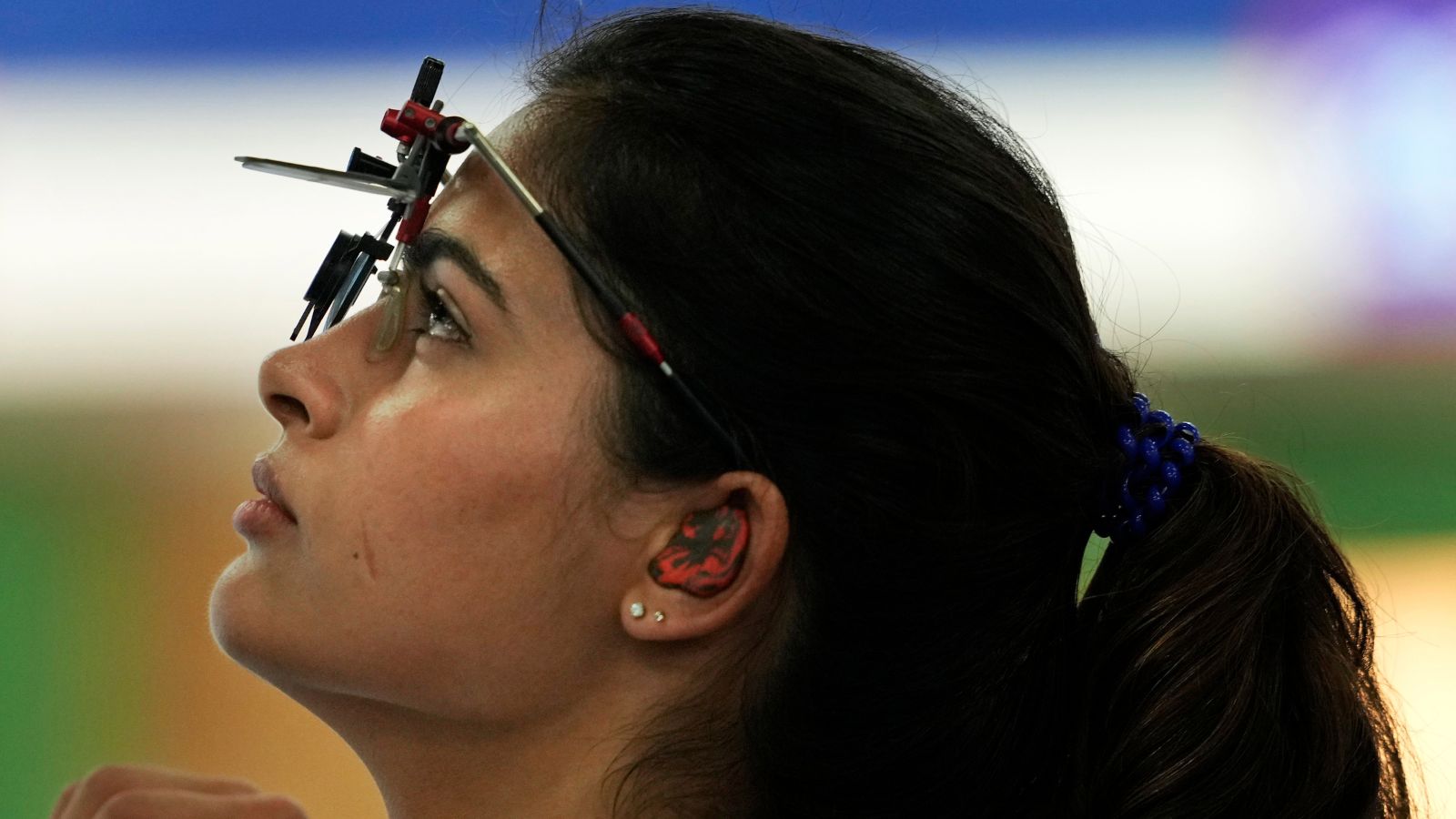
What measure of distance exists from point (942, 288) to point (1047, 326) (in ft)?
0.29

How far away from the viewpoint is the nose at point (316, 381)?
0.97m

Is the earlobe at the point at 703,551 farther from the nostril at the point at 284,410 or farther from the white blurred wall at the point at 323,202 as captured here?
the white blurred wall at the point at 323,202

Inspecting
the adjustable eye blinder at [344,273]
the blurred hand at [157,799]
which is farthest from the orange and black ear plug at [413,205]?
the blurred hand at [157,799]

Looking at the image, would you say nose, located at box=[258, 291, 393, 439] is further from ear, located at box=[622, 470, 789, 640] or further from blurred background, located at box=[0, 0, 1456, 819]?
blurred background, located at box=[0, 0, 1456, 819]

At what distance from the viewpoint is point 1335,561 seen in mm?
1060

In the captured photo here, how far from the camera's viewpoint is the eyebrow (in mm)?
954

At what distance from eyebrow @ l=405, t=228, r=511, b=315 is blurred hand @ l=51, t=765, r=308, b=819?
Answer: 53 cm

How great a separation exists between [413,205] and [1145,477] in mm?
547

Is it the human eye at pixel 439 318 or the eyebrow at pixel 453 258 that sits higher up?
the eyebrow at pixel 453 258

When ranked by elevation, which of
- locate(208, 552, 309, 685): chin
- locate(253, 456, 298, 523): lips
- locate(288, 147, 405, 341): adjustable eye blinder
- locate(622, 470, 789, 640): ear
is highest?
locate(288, 147, 405, 341): adjustable eye blinder

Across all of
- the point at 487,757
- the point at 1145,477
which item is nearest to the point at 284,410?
the point at 487,757

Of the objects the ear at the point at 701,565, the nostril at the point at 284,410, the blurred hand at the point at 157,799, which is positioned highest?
the nostril at the point at 284,410

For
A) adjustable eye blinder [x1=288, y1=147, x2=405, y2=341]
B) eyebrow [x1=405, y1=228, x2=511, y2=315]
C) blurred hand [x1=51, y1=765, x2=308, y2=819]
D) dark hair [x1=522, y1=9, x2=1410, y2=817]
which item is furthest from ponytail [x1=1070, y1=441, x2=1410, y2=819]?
blurred hand [x1=51, y1=765, x2=308, y2=819]

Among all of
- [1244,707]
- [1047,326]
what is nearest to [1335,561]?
[1244,707]
